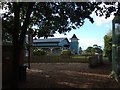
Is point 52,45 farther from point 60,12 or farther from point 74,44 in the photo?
point 60,12

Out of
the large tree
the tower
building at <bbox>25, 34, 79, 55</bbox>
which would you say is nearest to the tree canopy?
the large tree

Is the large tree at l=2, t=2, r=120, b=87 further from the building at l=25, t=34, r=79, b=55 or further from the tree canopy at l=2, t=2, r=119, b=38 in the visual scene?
the building at l=25, t=34, r=79, b=55

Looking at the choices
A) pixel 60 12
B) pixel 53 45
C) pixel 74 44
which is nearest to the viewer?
pixel 60 12

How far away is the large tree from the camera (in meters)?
13.4

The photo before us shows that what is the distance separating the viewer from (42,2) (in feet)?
47.6

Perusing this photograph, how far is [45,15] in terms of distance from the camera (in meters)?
15.2

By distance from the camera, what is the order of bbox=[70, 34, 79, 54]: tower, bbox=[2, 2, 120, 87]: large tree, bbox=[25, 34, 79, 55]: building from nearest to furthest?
1. bbox=[2, 2, 120, 87]: large tree
2. bbox=[25, 34, 79, 55]: building
3. bbox=[70, 34, 79, 54]: tower

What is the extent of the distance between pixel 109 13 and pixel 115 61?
548 centimetres

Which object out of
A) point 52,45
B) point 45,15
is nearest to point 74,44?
point 52,45

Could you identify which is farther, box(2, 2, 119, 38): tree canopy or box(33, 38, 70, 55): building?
box(33, 38, 70, 55): building

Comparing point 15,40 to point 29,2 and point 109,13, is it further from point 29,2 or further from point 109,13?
point 109,13

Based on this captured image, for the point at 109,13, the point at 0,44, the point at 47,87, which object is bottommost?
the point at 47,87

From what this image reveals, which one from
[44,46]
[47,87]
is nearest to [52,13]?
[47,87]

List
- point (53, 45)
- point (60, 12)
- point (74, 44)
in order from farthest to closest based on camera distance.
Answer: point (74, 44) < point (53, 45) < point (60, 12)
